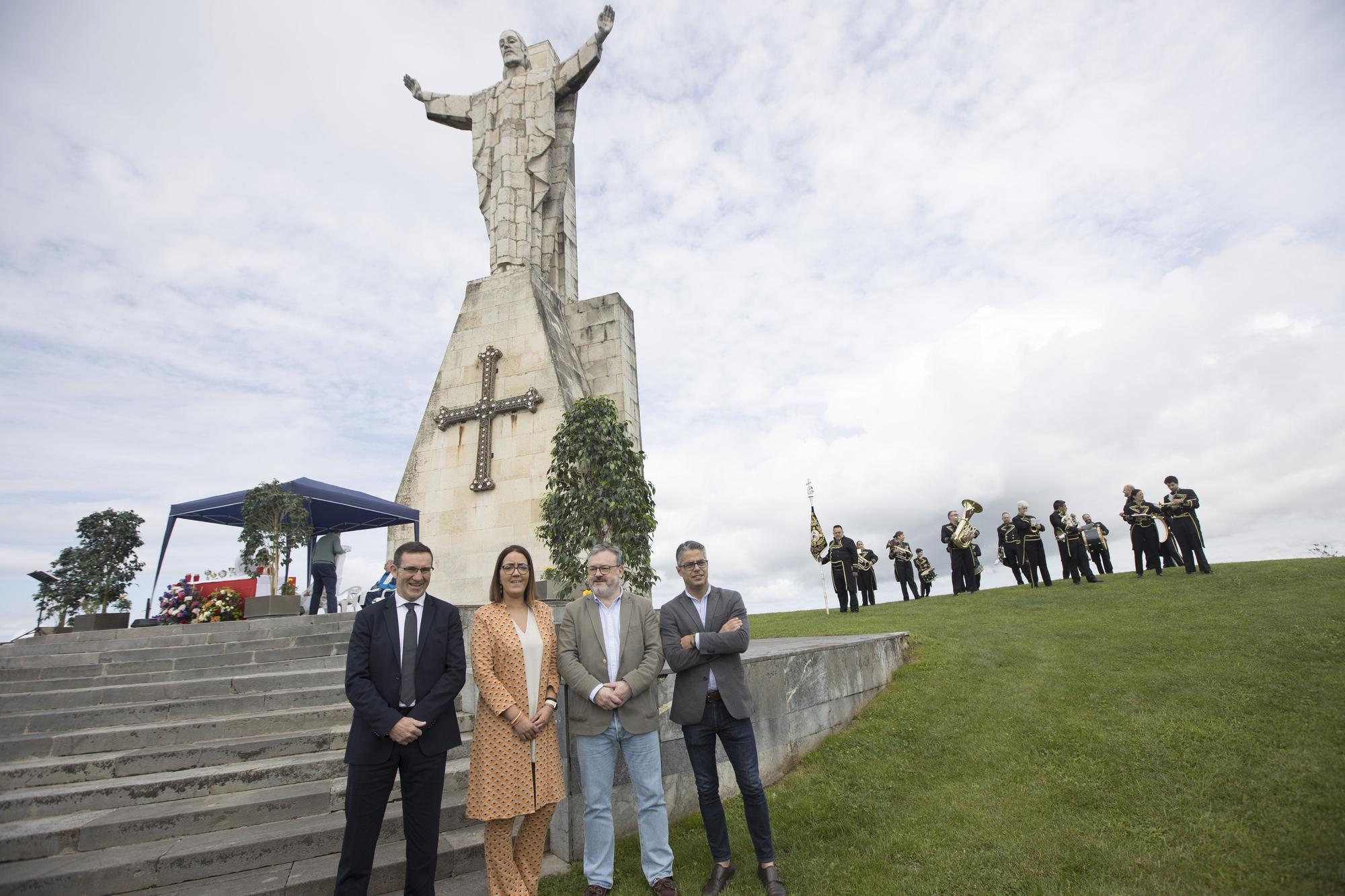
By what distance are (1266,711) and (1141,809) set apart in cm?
207

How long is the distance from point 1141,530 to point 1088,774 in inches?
400

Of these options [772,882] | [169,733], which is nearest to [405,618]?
[772,882]

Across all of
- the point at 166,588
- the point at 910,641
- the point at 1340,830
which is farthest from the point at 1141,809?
the point at 166,588

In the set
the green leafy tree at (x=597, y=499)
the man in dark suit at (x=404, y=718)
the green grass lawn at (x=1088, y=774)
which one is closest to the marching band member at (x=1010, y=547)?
the green grass lawn at (x=1088, y=774)

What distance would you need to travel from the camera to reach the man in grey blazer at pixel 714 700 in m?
3.91

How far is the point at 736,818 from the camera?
196 inches

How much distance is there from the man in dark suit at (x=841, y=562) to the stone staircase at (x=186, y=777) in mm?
10088

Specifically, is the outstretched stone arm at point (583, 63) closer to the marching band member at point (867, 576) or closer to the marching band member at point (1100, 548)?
the marching band member at point (867, 576)

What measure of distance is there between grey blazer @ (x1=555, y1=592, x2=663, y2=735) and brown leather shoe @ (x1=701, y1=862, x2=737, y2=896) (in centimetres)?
90

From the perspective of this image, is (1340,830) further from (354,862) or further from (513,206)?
(513,206)

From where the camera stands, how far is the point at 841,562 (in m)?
14.7

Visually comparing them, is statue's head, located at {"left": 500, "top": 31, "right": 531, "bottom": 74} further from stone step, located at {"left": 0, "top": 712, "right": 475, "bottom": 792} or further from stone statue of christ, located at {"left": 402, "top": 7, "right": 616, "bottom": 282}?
stone step, located at {"left": 0, "top": 712, "right": 475, "bottom": 792}

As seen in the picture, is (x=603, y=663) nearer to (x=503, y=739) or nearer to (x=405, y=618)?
(x=503, y=739)

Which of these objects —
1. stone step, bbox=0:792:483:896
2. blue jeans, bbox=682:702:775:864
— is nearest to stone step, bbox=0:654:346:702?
stone step, bbox=0:792:483:896
